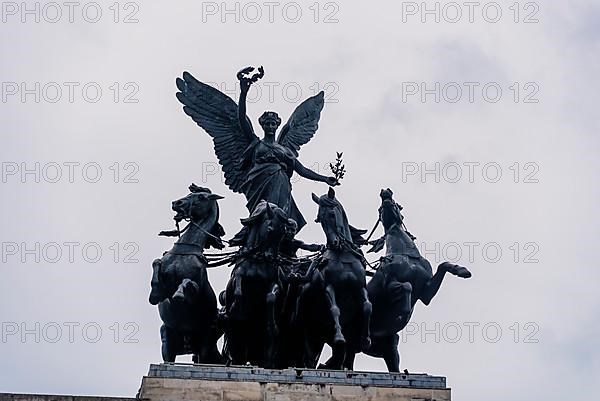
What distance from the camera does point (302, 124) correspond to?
4319 cm

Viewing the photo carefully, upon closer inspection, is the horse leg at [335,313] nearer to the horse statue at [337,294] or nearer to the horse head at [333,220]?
the horse statue at [337,294]

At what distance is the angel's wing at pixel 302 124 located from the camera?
4253 cm

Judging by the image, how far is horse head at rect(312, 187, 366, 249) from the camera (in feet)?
124

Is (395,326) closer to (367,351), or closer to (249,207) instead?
(367,351)

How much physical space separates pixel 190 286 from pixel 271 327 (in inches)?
59.9

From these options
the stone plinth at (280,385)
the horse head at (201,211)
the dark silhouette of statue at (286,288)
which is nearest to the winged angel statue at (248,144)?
the dark silhouette of statue at (286,288)

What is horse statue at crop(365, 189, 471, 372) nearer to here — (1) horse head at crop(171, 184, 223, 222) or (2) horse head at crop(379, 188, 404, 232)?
(2) horse head at crop(379, 188, 404, 232)

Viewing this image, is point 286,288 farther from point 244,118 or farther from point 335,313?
point 244,118

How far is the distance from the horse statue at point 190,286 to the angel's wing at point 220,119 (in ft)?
8.44

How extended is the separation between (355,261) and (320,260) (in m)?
0.59

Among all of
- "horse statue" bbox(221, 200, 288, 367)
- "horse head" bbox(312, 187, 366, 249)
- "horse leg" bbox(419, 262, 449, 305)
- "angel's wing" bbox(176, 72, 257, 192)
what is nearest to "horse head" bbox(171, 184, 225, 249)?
"horse statue" bbox(221, 200, 288, 367)

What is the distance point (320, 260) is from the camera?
37906 millimetres

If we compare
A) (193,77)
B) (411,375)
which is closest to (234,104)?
(193,77)

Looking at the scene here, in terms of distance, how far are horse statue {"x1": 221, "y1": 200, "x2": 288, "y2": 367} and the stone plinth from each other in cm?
126
